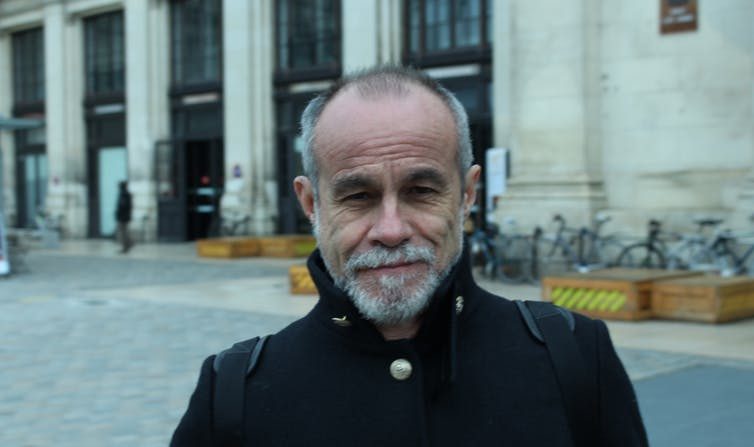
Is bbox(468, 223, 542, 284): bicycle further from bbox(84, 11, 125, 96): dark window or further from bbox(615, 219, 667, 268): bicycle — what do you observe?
bbox(84, 11, 125, 96): dark window

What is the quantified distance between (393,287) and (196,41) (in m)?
25.7

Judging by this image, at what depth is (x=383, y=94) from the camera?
6.42ft

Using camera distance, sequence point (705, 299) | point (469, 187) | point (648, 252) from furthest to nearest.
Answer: point (648, 252), point (705, 299), point (469, 187)

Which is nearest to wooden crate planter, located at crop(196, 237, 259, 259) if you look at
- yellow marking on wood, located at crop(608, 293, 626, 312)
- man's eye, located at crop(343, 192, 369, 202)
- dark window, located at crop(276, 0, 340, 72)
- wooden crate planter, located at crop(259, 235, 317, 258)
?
wooden crate planter, located at crop(259, 235, 317, 258)

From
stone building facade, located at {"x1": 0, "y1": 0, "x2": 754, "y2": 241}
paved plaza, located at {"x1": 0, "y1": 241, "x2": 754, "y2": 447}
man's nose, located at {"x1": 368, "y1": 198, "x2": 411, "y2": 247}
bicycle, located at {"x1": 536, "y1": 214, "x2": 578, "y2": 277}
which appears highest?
stone building facade, located at {"x1": 0, "y1": 0, "x2": 754, "y2": 241}

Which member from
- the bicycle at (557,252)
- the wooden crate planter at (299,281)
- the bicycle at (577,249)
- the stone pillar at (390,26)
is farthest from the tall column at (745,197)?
the stone pillar at (390,26)

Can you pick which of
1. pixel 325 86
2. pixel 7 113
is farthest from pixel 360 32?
pixel 7 113

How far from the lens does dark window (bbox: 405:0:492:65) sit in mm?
20172

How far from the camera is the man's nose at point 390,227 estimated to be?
188cm

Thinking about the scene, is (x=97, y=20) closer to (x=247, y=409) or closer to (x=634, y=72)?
(x=634, y=72)

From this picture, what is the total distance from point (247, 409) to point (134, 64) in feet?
87.3

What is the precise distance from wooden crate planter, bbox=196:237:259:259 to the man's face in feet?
64.5

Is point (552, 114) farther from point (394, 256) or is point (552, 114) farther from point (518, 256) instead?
point (394, 256)

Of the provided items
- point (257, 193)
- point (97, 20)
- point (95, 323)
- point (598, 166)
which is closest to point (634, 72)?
point (598, 166)
